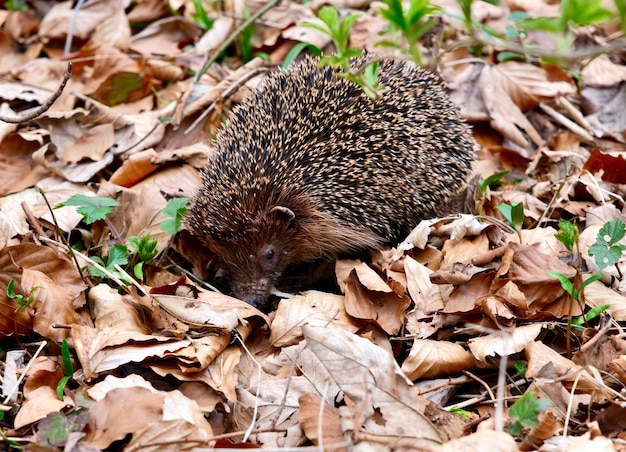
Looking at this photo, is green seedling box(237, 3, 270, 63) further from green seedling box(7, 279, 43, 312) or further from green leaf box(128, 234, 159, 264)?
green seedling box(7, 279, 43, 312)

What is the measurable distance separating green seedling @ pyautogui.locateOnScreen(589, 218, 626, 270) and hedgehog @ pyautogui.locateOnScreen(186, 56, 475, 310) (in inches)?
61.7

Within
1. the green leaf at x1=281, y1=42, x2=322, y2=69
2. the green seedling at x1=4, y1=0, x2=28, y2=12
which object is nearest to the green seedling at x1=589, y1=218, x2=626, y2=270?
the green leaf at x1=281, y1=42, x2=322, y2=69

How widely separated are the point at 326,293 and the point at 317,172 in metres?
0.97

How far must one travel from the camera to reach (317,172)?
5.45m

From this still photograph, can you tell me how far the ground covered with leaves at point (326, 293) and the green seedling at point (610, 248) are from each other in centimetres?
1

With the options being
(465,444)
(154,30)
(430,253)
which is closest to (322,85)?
(430,253)

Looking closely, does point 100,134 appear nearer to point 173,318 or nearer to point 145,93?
point 145,93

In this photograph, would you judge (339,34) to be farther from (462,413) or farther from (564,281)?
(462,413)

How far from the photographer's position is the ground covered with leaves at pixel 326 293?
3.80 m

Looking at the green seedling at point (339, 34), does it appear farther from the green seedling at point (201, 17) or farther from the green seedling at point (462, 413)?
the green seedling at point (201, 17)

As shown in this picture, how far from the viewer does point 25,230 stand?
5371mm

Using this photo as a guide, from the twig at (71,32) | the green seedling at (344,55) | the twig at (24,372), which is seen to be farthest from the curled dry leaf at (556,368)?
the twig at (71,32)

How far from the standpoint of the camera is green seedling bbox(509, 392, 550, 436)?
362 centimetres

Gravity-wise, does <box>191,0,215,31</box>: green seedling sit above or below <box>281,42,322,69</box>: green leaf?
above
